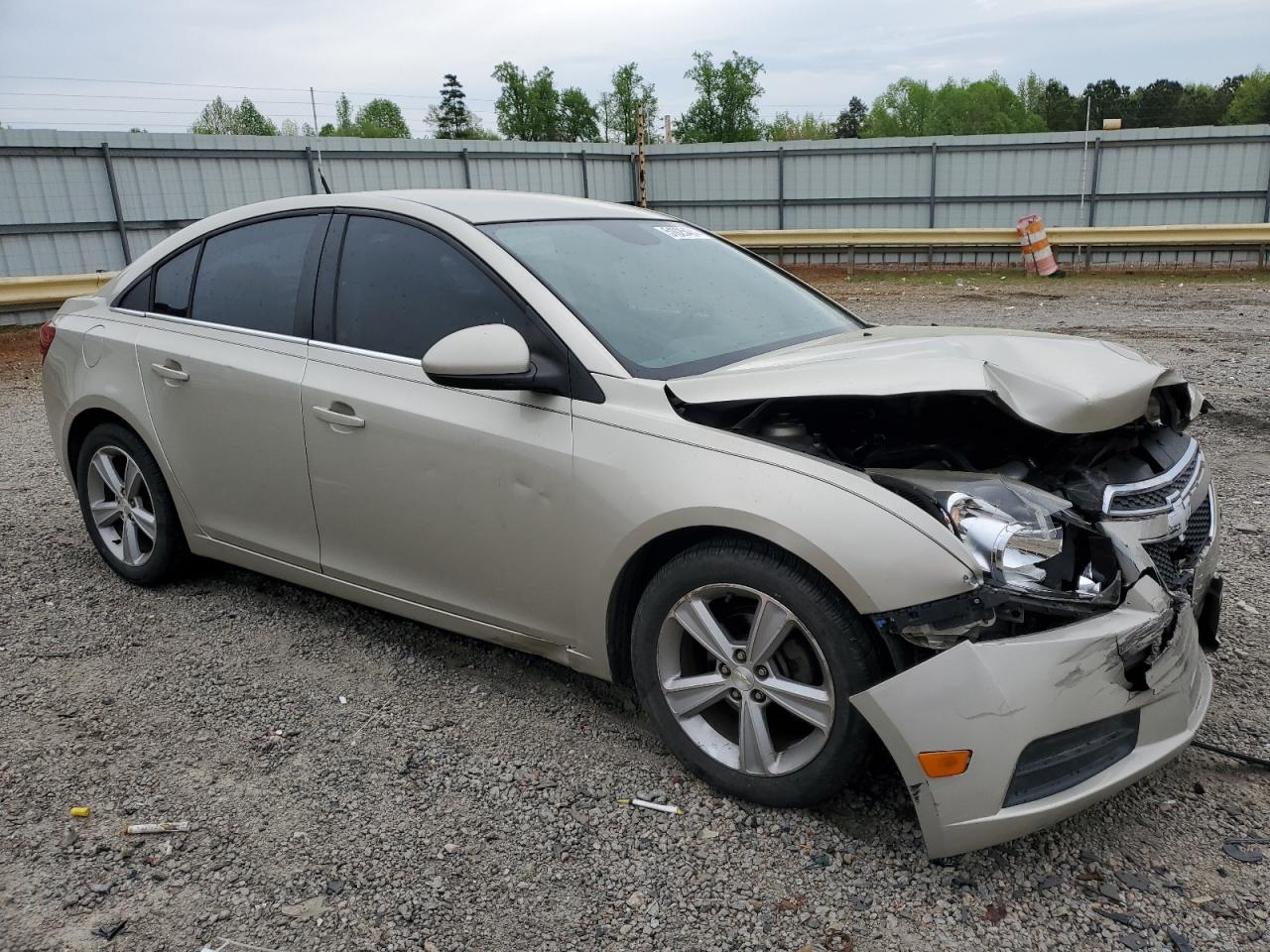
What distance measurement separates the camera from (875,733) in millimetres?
2537

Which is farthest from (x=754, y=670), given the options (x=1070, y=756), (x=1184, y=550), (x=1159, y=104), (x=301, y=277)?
(x=1159, y=104)

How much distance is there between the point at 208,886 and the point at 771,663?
1548 mm

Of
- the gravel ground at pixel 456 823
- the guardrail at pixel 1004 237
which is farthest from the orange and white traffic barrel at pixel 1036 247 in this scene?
the gravel ground at pixel 456 823

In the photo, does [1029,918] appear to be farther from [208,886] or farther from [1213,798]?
[208,886]

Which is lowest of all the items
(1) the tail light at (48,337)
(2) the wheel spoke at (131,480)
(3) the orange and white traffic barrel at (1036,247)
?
(3) the orange and white traffic barrel at (1036,247)

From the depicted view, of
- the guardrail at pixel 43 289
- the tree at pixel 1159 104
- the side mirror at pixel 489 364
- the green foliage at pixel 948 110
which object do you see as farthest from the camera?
the green foliage at pixel 948 110

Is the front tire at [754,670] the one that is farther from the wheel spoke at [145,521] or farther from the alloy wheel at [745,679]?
the wheel spoke at [145,521]

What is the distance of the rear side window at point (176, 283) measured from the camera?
4207 millimetres

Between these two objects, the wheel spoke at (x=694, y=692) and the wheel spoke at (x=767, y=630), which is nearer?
the wheel spoke at (x=767, y=630)

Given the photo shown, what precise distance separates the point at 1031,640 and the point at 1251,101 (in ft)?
332

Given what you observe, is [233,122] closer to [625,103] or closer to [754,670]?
[625,103]

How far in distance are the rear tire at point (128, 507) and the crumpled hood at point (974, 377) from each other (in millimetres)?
2572

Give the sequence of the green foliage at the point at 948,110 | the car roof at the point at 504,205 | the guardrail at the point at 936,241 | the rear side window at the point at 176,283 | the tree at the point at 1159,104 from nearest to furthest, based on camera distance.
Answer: the car roof at the point at 504,205
the rear side window at the point at 176,283
the guardrail at the point at 936,241
the tree at the point at 1159,104
the green foliage at the point at 948,110

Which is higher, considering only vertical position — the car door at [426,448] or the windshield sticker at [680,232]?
the windshield sticker at [680,232]
